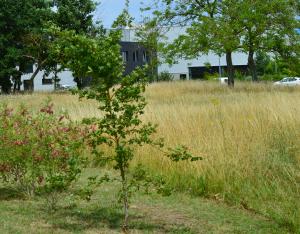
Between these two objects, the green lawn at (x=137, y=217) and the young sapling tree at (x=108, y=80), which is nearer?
the young sapling tree at (x=108, y=80)

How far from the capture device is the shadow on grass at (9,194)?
21.5 feet

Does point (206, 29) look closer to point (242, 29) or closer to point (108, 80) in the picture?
point (242, 29)

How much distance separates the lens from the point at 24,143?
596 cm

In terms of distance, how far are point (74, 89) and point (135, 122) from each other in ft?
2.05

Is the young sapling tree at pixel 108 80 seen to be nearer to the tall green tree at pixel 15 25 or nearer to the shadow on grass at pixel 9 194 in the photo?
the shadow on grass at pixel 9 194

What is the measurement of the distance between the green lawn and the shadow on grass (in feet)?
0.05

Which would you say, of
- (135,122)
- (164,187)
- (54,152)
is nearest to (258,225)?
(164,187)

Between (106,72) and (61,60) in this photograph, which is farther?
(61,60)

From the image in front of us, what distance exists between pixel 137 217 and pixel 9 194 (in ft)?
7.03

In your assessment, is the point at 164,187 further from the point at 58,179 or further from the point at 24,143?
the point at 24,143

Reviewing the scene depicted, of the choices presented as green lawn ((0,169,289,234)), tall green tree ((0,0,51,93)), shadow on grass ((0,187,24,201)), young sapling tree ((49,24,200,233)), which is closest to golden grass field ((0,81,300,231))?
green lawn ((0,169,289,234))

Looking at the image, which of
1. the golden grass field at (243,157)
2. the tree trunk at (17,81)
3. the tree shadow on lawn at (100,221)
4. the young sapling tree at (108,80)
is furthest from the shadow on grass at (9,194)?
the tree trunk at (17,81)

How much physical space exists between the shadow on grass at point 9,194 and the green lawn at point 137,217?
17 millimetres

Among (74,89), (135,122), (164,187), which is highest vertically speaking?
(74,89)
